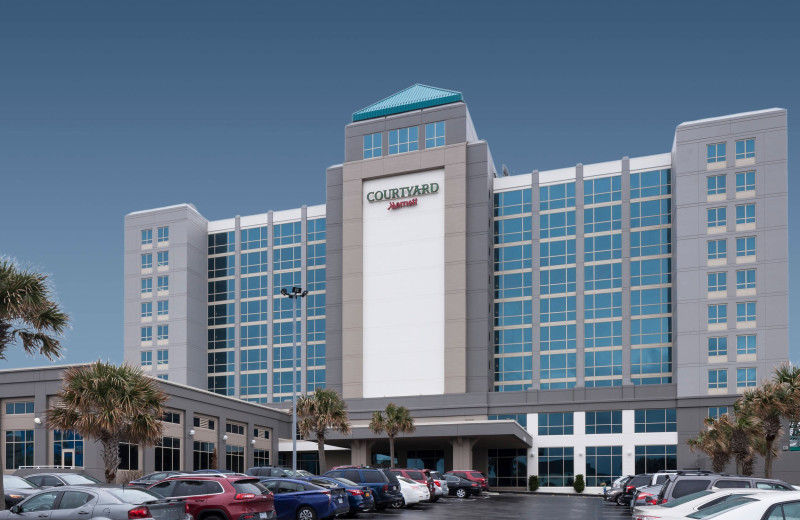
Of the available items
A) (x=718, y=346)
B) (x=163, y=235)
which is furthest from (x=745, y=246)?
(x=163, y=235)

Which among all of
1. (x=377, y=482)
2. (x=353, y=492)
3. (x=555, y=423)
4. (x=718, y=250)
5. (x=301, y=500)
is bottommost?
(x=555, y=423)

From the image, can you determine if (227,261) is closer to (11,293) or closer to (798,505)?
(11,293)

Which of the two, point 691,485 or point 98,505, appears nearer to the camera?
point 98,505

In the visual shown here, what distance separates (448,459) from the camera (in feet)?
259

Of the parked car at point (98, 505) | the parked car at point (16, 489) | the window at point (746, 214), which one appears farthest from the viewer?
the window at point (746, 214)

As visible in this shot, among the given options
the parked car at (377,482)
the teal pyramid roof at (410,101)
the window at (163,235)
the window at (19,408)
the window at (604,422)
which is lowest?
the window at (604,422)

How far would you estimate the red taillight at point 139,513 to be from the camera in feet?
60.1

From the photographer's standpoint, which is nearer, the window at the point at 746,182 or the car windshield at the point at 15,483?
the car windshield at the point at 15,483

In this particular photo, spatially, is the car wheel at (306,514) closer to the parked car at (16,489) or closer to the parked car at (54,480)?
Result: the parked car at (54,480)

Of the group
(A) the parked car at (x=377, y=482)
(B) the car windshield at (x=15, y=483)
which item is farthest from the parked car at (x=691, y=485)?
(B) the car windshield at (x=15, y=483)

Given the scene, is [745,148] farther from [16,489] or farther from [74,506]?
[74,506]

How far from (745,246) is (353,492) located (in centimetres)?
5105

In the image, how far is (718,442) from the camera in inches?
2208

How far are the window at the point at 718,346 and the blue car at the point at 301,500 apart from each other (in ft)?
167
